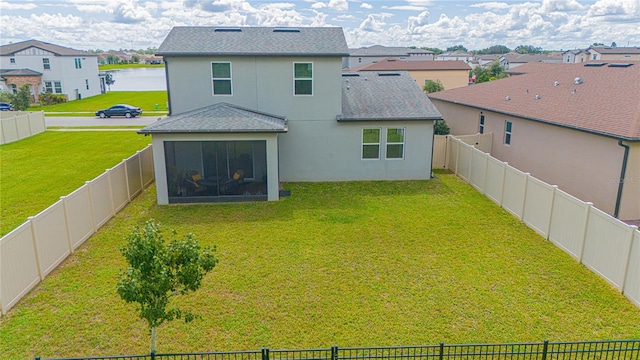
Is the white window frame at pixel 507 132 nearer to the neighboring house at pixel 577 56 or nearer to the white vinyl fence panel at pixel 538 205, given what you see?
the white vinyl fence panel at pixel 538 205

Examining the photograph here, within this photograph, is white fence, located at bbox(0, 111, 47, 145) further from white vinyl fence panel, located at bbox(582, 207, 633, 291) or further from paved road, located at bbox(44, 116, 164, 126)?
white vinyl fence panel, located at bbox(582, 207, 633, 291)

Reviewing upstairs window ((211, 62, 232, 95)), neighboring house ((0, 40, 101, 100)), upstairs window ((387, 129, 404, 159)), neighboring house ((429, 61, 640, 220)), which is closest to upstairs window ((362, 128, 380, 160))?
upstairs window ((387, 129, 404, 159))

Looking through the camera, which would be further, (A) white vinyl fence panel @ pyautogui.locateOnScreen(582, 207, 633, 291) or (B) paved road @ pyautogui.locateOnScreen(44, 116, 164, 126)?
(B) paved road @ pyautogui.locateOnScreen(44, 116, 164, 126)

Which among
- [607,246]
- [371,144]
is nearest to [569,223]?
[607,246]

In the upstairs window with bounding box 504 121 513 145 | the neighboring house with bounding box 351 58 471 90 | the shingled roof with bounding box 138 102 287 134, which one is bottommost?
the upstairs window with bounding box 504 121 513 145

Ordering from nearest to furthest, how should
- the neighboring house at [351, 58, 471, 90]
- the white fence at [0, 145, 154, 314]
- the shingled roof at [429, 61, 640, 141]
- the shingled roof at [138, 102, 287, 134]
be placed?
the white fence at [0, 145, 154, 314] → the shingled roof at [429, 61, 640, 141] → the shingled roof at [138, 102, 287, 134] → the neighboring house at [351, 58, 471, 90]

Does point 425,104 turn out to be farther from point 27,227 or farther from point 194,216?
point 27,227

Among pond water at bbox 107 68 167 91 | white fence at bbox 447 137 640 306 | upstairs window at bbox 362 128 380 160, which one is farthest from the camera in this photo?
pond water at bbox 107 68 167 91

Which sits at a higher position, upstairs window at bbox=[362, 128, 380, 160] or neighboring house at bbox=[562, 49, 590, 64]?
neighboring house at bbox=[562, 49, 590, 64]
